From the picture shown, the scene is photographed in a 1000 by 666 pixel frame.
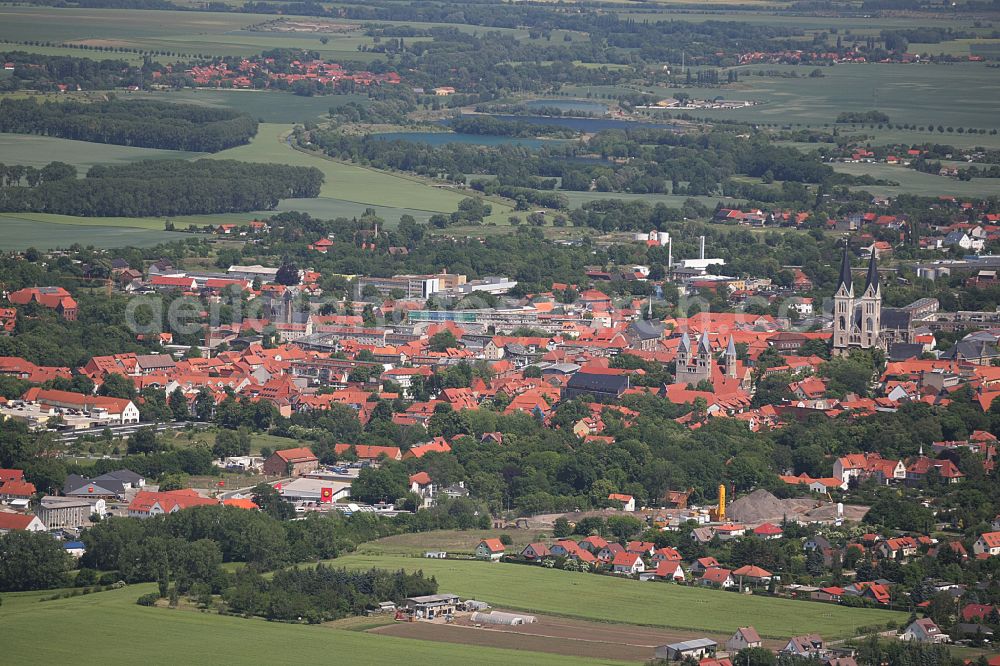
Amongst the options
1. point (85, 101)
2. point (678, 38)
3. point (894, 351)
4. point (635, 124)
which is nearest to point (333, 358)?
point (894, 351)

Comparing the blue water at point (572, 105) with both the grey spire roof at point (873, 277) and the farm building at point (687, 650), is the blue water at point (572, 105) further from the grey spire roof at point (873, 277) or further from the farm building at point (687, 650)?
the farm building at point (687, 650)

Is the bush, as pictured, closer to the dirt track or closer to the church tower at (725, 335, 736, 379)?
the dirt track

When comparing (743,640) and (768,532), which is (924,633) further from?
(768,532)

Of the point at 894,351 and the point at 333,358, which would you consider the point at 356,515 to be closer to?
the point at 333,358

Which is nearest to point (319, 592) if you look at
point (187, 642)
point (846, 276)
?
point (187, 642)

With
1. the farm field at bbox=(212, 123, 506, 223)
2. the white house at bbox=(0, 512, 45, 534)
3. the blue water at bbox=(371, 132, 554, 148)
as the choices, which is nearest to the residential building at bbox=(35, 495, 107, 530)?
the white house at bbox=(0, 512, 45, 534)

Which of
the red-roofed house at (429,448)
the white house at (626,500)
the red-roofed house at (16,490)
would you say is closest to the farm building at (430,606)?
the white house at (626,500)
